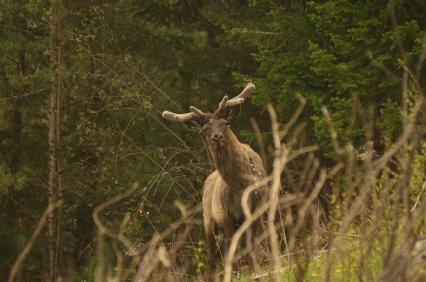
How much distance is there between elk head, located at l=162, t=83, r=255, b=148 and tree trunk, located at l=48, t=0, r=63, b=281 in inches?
303

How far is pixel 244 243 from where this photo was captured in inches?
419

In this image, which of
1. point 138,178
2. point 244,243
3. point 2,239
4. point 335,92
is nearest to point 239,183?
point 244,243

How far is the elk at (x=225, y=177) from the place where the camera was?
10305 mm

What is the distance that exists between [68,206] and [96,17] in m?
4.04

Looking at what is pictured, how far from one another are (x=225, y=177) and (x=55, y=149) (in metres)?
9.82

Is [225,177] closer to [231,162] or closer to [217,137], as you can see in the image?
[231,162]

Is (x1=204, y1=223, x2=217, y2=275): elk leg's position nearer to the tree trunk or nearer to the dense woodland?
the dense woodland

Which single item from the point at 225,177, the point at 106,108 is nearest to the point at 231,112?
the point at 225,177

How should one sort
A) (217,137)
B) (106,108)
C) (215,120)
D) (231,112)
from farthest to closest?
1. (106,108)
2. (231,112)
3. (215,120)
4. (217,137)

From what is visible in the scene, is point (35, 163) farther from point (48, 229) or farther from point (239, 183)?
point (239, 183)

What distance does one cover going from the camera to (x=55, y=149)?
64.3ft

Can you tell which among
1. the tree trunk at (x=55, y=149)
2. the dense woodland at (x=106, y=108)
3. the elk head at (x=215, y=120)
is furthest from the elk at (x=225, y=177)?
the tree trunk at (x=55, y=149)

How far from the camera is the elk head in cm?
1042

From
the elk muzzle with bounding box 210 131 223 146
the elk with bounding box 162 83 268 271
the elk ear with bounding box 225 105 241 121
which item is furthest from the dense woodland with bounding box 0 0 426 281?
the elk muzzle with bounding box 210 131 223 146
